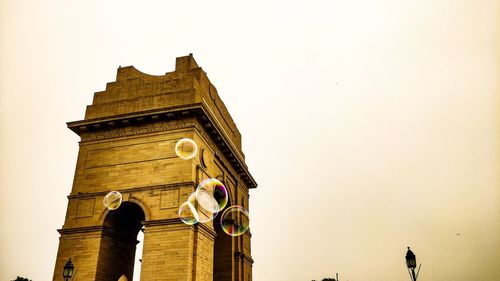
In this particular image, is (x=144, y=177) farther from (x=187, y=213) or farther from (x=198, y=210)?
(x=198, y=210)

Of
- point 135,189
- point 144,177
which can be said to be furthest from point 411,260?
point 135,189

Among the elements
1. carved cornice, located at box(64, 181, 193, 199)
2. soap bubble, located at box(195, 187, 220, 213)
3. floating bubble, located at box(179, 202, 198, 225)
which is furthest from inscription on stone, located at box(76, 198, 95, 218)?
soap bubble, located at box(195, 187, 220, 213)

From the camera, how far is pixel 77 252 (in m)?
18.2

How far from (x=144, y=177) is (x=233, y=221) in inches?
278

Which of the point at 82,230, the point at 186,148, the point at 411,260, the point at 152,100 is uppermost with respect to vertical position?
the point at 152,100

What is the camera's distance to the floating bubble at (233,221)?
78.4 ft

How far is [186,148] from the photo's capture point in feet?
63.4

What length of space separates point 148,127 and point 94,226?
5.34 m

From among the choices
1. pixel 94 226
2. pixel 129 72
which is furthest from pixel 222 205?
pixel 129 72

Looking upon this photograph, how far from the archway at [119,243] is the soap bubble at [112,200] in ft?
1.19

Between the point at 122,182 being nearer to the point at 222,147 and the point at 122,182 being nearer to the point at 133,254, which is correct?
the point at 133,254

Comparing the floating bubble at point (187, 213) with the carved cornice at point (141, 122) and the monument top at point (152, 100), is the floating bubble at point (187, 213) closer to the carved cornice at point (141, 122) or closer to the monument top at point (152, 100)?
the carved cornice at point (141, 122)

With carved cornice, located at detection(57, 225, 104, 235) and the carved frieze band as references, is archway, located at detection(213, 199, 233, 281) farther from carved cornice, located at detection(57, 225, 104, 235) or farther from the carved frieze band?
carved cornice, located at detection(57, 225, 104, 235)

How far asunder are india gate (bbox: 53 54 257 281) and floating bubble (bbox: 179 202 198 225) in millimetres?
257
